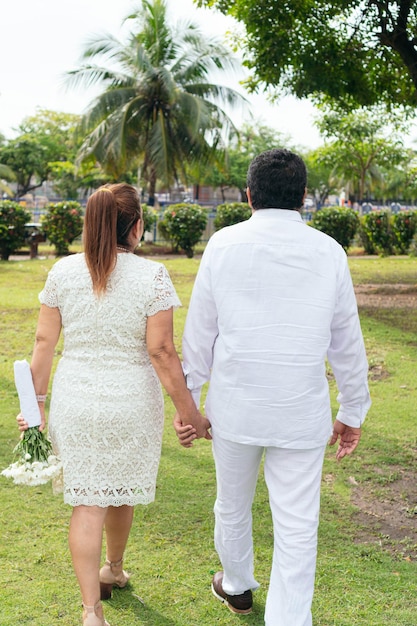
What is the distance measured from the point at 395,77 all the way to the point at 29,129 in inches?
1741

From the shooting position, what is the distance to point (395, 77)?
43.8 feet

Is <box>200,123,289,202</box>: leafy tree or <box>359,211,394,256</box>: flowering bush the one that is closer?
→ <box>359,211,394,256</box>: flowering bush

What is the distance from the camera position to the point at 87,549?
300 cm

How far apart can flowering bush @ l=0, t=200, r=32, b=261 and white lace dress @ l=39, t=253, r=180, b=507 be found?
18.2 m

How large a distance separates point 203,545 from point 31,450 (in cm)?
140

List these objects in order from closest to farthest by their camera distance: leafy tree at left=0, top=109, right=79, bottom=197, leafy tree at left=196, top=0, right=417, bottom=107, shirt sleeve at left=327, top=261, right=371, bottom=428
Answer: shirt sleeve at left=327, top=261, right=371, bottom=428 → leafy tree at left=196, top=0, right=417, bottom=107 → leafy tree at left=0, top=109, right=79, bottom=197

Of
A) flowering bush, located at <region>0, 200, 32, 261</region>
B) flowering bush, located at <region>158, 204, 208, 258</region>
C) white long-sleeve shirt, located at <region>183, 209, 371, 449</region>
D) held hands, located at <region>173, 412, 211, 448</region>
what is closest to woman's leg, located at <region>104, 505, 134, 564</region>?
held hands, located at <region>173, 412, 211, 448</region>

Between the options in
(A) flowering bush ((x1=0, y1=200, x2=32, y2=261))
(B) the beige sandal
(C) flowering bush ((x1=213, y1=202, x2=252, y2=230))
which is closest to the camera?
(B) the beige sandal

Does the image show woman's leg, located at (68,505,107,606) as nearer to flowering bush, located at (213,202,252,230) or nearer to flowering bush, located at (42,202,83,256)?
flowering bush, located at (42,202,83,256)

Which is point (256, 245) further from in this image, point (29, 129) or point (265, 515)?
point (29, 129)

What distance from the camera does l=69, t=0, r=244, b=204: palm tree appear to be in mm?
27344

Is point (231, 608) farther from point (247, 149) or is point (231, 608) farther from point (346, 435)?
point (247, 149)

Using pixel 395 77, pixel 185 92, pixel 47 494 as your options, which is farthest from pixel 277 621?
pixel 185 92

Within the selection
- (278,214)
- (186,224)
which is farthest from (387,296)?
(278,214)
